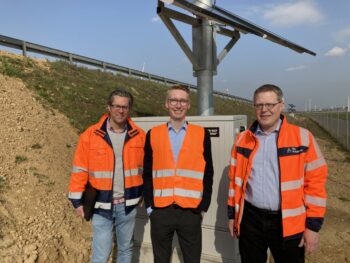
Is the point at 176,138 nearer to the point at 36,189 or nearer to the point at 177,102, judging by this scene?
the point at 177,102

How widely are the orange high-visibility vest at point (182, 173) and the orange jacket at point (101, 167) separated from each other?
0.32 metres

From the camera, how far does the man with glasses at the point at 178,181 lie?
3039mm

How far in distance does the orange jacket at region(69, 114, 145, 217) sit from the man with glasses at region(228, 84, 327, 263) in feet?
3.39

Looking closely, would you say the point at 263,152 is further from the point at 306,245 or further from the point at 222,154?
the point at 222,154

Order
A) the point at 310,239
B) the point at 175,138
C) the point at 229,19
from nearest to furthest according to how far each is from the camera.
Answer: the point at 310,239 < the point at 175,138 < the point at 229,19

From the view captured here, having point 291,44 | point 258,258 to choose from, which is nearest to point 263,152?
point 258,258

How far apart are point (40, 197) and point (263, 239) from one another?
3.55m

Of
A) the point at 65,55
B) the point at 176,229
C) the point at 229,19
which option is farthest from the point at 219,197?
the point at 65,55

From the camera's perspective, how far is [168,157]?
308 cm

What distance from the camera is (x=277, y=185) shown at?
2.68m

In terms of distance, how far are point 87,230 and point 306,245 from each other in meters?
3.35

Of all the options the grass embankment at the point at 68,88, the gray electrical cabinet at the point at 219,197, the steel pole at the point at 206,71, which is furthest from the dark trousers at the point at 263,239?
the grass embankment at the point at 68,88

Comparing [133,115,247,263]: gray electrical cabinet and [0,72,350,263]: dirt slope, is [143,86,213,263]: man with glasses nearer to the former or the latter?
[133,115,247,263]: gray electrical cabinet

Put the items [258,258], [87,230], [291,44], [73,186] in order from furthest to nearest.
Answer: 1. [291,44]
2. [87,230]
3. [73,186]
4. [258,258]
